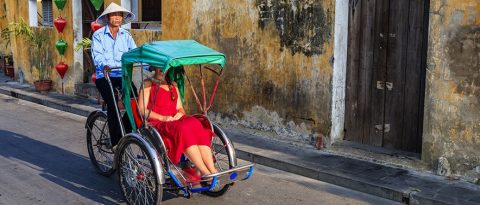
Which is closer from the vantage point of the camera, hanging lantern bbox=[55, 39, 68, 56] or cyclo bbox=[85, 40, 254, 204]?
cyclo bbox=[85, 40, 254, 204]

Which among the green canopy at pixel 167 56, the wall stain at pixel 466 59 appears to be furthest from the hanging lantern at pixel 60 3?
the wall stain at pixel 466 59

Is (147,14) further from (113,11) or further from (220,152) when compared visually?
(220,152)

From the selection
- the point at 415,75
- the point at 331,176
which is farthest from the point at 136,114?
the point at 415,75

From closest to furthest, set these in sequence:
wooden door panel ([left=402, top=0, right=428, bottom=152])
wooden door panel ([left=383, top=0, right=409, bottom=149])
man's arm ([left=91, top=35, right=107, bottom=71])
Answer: man's arm ([left=91, top=35, right=107, bottom=71])
wooden door panel ([left=402, top=0, right=428, bottom=152])
wooden door panel ([left=383, top=0, right=409, bottom=149])

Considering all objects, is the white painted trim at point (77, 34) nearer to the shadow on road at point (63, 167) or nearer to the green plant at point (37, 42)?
the green plant at point (37, 42)

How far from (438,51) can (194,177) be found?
327 centimetres

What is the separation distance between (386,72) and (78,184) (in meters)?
4.15

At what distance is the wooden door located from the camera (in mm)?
6754

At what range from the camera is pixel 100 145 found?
21.2 feet

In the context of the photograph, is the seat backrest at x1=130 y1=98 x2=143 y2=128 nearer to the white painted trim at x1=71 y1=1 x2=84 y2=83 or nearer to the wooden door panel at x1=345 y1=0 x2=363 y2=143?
the wooden door panel at x1=345 y1=0 x2=363 y2=143

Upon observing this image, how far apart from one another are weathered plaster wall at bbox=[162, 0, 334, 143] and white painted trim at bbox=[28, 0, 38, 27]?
7.32 meters

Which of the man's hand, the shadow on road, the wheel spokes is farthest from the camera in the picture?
the shadow on road

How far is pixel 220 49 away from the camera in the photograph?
9117 mm

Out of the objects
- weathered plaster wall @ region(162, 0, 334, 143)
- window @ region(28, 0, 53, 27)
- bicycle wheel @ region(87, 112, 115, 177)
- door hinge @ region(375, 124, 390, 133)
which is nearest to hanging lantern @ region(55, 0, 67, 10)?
window @ region(28, 0, 53, 27)
